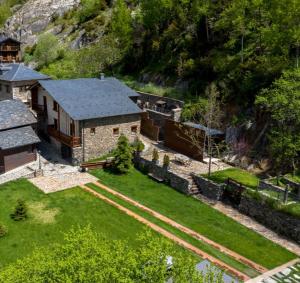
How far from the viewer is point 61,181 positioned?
108 ft

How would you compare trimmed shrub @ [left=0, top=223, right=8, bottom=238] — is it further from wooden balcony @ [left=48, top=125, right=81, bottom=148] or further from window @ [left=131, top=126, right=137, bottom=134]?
window @ [left=131, top=126, right=137, bottom=134]

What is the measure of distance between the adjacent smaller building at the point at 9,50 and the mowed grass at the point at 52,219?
54.7m

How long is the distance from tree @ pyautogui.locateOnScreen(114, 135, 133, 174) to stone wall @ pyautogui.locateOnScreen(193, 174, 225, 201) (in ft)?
21.9

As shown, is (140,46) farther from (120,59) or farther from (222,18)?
(222,18)

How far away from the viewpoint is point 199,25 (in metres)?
50.6

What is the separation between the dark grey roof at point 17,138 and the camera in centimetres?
3424

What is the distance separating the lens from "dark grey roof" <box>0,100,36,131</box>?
35625 millimetres

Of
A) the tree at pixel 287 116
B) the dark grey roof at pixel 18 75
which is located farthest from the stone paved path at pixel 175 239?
the dark grey roof at pixel 18 75

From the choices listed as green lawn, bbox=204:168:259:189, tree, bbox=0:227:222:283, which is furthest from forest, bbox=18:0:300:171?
tree, bbox=0:227:222:283

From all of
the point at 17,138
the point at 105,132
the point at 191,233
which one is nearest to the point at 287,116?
the point at 191,233

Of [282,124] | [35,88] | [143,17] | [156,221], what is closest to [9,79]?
[35,88]

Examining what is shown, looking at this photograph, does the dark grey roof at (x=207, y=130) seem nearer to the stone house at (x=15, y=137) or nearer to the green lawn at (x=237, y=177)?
the green lawn at (x=237, y=177)

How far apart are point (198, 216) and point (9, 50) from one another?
6598cm

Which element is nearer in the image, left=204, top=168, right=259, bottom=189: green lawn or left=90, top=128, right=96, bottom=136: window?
left=204, top=168, right=259, bottom=189: green lawn
